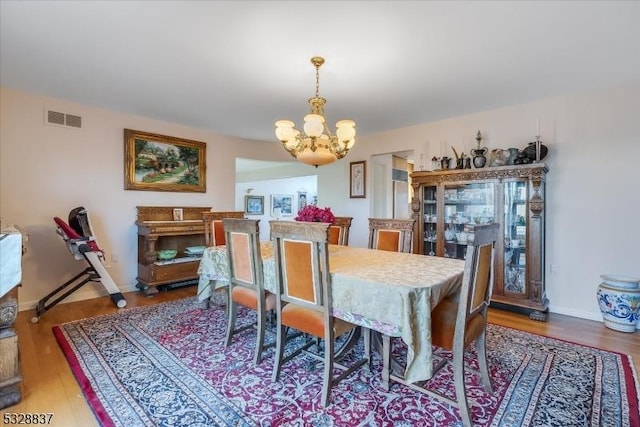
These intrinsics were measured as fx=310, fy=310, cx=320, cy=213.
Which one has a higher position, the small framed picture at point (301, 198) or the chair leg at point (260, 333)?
the small framed picture at point (301, 198)

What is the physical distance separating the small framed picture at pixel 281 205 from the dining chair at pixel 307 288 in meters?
7.25

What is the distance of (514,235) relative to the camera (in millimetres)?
3545

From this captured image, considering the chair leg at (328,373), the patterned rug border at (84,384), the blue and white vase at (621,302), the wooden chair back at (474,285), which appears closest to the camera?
the wooden chair back at (474,285)

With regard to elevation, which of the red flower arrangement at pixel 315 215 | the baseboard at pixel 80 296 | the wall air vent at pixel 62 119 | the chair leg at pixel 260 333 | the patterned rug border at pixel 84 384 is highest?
the wall air vent at pixel 62 119

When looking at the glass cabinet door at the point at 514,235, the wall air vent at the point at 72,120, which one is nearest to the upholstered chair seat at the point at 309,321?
the glass cabinet door at the point at 514,235

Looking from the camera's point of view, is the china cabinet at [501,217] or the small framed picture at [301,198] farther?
the small framed picture at [301,198]

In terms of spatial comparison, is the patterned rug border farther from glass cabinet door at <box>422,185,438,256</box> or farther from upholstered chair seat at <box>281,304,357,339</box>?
glass cabinet door at <box>422,185,438,256</box>

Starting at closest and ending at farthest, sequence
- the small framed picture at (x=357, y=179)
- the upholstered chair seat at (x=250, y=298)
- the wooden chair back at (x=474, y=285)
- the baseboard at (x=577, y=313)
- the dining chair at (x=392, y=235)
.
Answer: the wooden chair back at (x=474, y=285) < the upholstered chair seat at (x=250, y=298) < the dining chair at (x=392, y=235) < the baseboard at (x=577, y=313) < the small framed picture at (x=357, y=179)

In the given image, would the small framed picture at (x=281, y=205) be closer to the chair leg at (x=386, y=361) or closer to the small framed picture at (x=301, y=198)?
the small framed picture at (x=301, y=198)

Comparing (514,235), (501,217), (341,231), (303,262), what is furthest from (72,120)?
(514,235)

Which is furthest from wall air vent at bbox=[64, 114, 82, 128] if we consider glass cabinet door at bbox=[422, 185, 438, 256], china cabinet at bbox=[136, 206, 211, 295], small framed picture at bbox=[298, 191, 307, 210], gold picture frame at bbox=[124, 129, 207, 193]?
small framed picture at bbox=[298, 191, 307, 210]

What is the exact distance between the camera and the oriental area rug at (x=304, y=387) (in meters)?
1.70

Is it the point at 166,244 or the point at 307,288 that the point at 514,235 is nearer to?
the point at 307,288

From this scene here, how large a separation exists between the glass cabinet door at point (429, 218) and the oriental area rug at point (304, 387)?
156 centimetres
